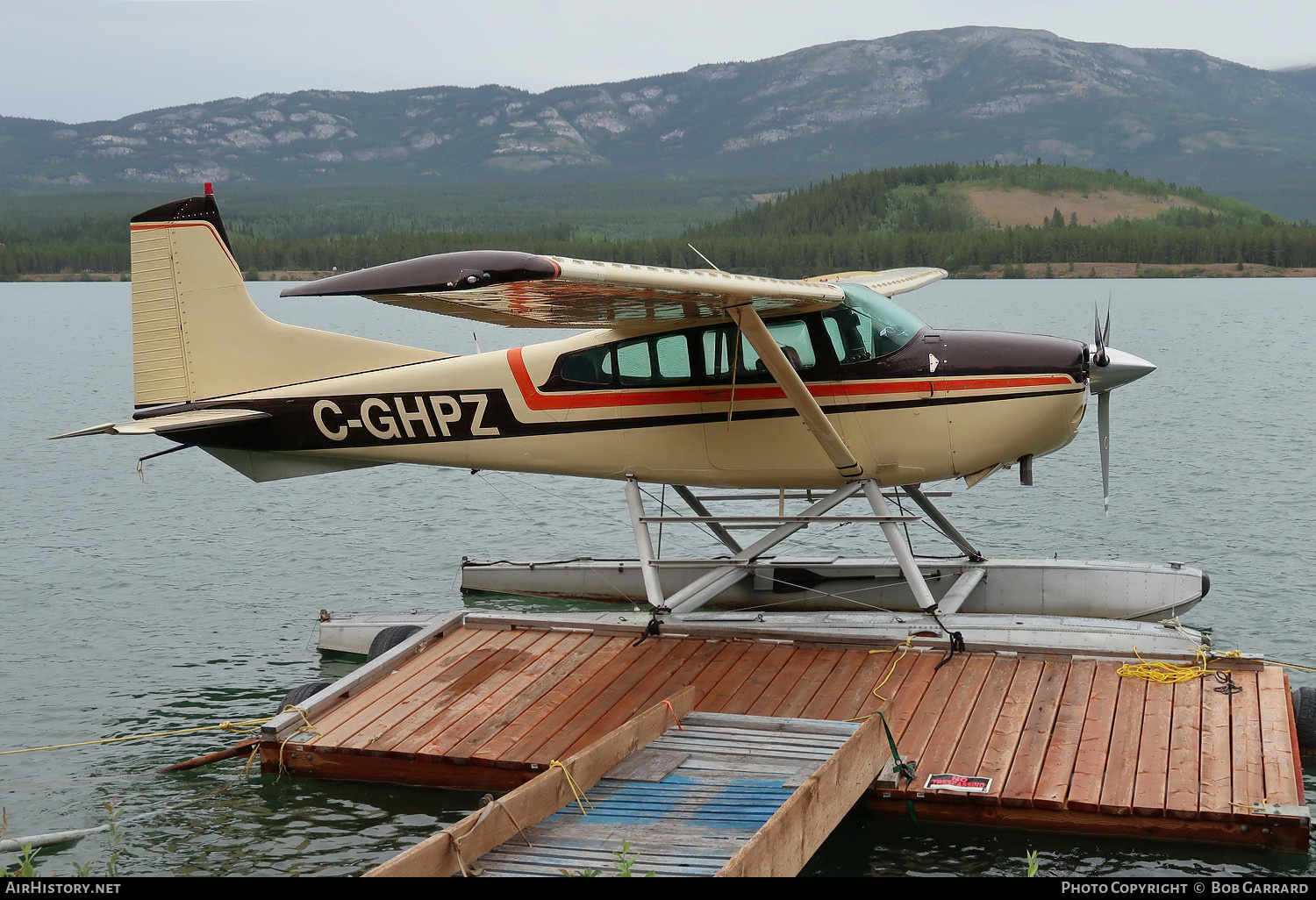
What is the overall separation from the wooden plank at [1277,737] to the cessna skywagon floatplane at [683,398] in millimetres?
2223

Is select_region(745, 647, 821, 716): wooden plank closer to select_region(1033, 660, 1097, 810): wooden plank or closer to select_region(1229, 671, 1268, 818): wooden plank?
select_region(1033, 660, 1097, 810): wooden plank

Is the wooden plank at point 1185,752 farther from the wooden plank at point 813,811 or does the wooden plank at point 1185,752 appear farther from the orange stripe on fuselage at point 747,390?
the orange stripe on fuselage at point 747,390

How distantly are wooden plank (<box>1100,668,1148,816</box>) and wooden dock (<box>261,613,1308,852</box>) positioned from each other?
0.04 ft

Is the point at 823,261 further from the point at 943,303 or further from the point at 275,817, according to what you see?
the point at 275,817

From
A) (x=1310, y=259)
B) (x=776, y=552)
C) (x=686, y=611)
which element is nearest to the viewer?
(x=686, y=611)

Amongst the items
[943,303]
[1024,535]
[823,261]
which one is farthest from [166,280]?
[823,261]

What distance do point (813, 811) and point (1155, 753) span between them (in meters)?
2.45

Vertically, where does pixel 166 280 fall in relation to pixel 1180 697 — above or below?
above

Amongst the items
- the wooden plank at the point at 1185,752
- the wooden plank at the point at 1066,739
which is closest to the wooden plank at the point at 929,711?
the wooden plank at the point at 1066,739

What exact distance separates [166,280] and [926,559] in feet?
23.3

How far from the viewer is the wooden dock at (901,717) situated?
6969mm

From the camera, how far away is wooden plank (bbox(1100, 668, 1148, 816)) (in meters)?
6.88
